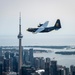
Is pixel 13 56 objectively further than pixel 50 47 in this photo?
No

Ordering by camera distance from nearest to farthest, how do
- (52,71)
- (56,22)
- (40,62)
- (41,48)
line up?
(56,22) → (52,71) → (40,62) → (41,48)

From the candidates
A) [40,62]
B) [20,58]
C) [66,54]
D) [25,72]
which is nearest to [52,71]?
[25,72]

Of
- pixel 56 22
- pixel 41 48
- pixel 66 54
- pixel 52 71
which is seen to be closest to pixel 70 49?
pixel 66 54

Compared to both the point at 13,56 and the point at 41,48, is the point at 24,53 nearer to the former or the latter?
the point at 13,56

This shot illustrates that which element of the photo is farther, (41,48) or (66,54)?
(41,48)

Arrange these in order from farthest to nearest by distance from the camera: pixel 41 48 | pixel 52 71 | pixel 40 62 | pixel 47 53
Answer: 1. pixel 41 48
2. pixel 47 53
3. pixel 40 62
4. pixel 52 71

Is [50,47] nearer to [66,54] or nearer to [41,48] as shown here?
[41,48]

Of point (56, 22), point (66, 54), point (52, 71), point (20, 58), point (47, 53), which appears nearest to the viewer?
point (56, 22)

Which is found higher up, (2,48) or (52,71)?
(2,48)

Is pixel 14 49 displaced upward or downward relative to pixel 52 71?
upward
